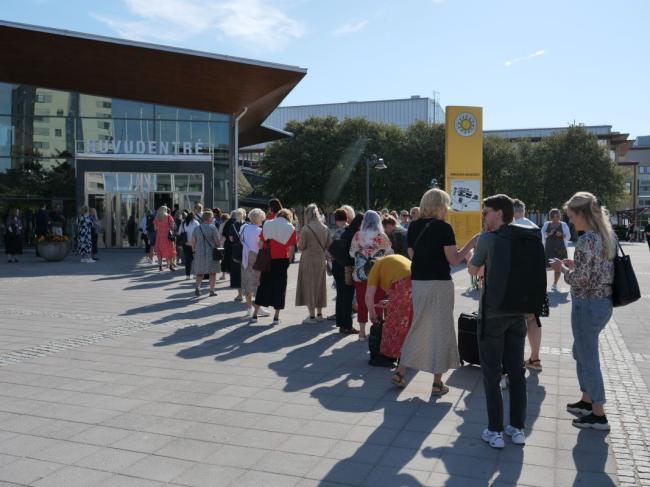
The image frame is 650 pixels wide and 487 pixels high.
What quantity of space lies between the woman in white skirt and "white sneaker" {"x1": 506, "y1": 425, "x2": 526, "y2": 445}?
1.07 meters

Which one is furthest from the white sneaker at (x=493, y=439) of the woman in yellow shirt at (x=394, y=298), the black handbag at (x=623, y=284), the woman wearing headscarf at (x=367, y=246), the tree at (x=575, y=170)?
the tree at (x=575, y=170)

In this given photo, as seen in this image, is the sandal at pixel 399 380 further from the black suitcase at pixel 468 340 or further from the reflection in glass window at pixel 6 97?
the reflection in glass window at pixel 6 97

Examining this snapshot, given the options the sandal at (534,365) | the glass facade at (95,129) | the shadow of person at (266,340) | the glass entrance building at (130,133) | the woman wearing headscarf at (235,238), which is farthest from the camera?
the glass facade at (95,129)

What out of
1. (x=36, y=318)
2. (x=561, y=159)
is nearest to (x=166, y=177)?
(x=36, y=318)

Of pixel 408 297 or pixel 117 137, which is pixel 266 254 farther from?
pixel 117 137

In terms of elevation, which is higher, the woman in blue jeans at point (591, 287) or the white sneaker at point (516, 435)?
the woman in blue jeans at point (591, 287)

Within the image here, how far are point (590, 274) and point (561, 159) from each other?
46211 mm

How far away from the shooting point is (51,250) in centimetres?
2064

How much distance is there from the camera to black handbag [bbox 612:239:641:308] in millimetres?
4613

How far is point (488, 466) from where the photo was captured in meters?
4.11

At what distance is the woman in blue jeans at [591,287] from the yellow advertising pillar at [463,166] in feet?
48.2

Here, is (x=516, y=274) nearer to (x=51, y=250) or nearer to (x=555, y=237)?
(x=555, y=237)

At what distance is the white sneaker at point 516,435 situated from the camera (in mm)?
4465

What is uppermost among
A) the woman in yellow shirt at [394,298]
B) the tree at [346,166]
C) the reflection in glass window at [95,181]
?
the tree at [346,166]
